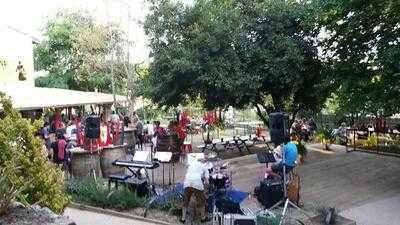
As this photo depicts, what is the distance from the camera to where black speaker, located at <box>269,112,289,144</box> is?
34.2ft

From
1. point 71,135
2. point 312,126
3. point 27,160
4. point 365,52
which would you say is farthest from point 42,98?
point 312,126

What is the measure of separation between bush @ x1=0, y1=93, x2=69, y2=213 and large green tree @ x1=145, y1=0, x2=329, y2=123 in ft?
26.5

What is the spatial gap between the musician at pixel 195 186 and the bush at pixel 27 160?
2.44m

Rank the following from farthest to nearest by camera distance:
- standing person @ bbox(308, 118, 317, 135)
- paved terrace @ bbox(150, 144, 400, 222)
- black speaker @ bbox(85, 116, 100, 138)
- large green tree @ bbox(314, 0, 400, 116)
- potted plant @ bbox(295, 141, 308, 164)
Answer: standing person @ bbox(308, 118, 317, 135) < potted plant @ bbox(295, 141, 308, 164) < black speaker @ bbox(85, 116, 100, 138) < large green tree @ bbox(314, 0, 400, 116) < paved terrace @ bbox(150, 144, 400, 222)

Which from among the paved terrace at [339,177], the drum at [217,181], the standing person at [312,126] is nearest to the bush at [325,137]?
the paved terrace at [339,177]

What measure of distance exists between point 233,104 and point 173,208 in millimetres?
7520

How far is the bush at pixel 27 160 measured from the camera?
281 inches

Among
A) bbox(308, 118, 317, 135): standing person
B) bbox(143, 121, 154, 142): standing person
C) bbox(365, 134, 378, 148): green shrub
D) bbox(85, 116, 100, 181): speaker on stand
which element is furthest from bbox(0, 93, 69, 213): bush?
bbox(308, 118, 317, 135): standing person

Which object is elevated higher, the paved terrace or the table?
the table

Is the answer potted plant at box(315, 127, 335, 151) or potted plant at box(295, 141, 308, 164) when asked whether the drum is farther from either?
potted plant at box(315, 127, 335, 151)

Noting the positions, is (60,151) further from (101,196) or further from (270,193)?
(270,193)

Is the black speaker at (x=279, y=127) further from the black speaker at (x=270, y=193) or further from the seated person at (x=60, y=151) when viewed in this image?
the seated person at (x=60, y=151)

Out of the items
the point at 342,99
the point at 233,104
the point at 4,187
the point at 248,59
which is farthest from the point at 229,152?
the point at 4,187

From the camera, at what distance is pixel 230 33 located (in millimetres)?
15539
